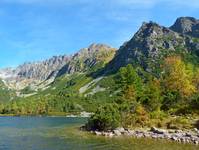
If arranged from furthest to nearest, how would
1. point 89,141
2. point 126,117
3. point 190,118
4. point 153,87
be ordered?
point 153,87 < point 126,117 < point 190,118 < point 89,141

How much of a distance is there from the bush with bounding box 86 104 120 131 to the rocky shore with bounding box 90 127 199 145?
2675 mm

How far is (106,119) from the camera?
9688 cm

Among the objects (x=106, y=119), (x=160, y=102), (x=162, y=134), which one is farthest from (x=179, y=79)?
(x=162, y=134)

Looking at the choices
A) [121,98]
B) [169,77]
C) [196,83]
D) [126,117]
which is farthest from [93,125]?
[196,83]

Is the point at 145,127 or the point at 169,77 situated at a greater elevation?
the point at 169,77

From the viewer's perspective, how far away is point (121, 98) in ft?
421

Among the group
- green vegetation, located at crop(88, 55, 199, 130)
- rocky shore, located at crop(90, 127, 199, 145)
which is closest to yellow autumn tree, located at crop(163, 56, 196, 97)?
green vegetation, located at crop(88, 55, 199, 130)

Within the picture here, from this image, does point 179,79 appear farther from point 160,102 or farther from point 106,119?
point 106,119

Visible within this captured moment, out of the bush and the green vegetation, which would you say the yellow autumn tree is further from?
the bush

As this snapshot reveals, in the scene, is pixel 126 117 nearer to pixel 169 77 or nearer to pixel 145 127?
pixel 145 127

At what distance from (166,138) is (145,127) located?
20.0 metres

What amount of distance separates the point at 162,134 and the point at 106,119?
19.8 meters

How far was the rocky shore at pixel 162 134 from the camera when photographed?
73625mm

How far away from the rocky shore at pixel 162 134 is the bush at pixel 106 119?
2.68m
